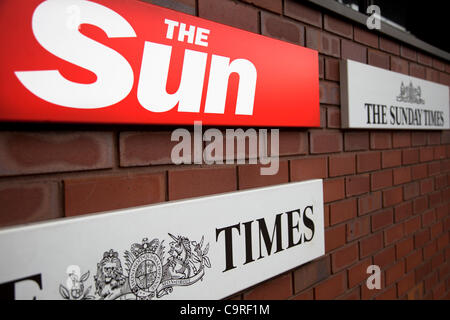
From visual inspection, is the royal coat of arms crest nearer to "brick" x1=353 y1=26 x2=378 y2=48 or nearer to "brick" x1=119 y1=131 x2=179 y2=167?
"brick" x1=119 y1=131 x2=179 y2=167

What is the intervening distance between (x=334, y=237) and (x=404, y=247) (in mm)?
630

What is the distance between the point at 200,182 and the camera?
747 mm

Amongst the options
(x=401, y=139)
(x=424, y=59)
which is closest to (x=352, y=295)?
(x=401, y=139)

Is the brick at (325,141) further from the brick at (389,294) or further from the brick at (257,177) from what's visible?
the brick at (389,294)

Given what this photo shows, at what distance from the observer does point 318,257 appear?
1.02 meters

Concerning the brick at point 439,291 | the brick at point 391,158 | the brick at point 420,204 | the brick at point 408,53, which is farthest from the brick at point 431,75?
the brick at point 439,291

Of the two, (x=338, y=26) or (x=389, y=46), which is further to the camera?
(x=389, y=46)

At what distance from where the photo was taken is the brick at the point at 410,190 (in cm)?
149

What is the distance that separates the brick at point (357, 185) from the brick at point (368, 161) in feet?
0.11

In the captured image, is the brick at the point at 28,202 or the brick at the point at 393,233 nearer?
the brick at the point at 28,202

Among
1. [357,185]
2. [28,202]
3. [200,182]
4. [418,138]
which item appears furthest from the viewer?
[418,138]

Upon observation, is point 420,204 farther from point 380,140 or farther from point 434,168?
point 380,140

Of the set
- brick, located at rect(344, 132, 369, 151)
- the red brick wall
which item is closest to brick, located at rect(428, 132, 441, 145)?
the red brick wall
